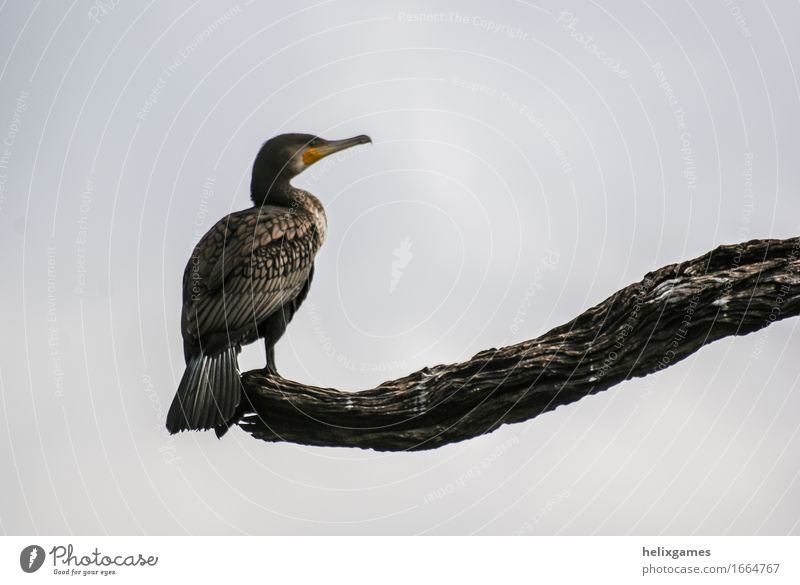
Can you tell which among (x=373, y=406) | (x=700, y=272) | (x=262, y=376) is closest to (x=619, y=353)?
(x=700, y=272)

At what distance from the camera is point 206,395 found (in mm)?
8289

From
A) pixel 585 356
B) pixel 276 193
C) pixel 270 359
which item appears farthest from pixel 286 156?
pixel 585 356

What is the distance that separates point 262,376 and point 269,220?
4.44 feet

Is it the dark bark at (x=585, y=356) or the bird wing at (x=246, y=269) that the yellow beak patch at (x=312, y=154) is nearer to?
the bird wing at (x=246, y=269)

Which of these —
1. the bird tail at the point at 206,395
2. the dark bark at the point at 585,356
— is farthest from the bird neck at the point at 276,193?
A: the dark bark at the point at 585,356

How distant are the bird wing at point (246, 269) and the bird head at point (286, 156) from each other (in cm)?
24

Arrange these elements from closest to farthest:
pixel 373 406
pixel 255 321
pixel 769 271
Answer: pixel 769 271 → pixel 373 406 → pixel 255 321

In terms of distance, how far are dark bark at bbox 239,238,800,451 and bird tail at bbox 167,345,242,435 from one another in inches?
25.8

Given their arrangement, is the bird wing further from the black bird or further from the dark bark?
the dark bark

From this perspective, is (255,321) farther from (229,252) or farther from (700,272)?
(700,272)

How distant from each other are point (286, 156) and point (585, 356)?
3.24 meters

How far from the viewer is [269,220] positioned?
8.95m

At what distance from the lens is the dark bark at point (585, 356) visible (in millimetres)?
7484

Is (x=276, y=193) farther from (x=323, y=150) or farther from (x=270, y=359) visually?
(x=270, y=359)
